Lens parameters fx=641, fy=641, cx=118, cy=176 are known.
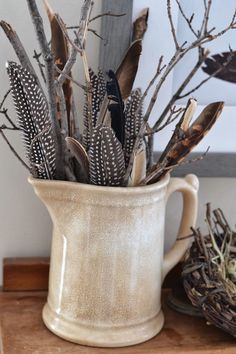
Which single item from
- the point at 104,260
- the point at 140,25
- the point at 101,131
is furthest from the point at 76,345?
the point at 140,25

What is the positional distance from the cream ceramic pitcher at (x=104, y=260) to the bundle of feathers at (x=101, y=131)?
15mm

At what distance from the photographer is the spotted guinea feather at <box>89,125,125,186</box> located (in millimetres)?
482

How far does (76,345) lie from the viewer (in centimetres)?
54

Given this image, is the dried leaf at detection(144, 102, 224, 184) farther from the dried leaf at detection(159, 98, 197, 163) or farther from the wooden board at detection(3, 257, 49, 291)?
the wooden board at detection(3, 257, 49, 291)

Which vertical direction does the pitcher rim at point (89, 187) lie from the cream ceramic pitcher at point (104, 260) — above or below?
above

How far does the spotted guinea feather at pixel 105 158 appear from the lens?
48 centimetres

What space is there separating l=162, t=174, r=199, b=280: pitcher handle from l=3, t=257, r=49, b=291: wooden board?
12 cm

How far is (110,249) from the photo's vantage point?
522 millimetres

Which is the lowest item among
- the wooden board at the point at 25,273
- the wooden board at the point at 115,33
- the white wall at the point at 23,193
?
the wooden board at the point at 25,273

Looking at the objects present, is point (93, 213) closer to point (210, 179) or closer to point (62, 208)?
point (62, 208)

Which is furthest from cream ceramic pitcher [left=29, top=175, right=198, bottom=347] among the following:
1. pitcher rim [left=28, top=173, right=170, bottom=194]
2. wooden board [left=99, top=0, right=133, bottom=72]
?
wooden board [left=99, top=0, right=133, bottom=72]

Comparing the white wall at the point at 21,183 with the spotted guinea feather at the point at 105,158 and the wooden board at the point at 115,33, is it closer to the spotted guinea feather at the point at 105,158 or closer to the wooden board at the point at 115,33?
the wooden board at the point at 115,33

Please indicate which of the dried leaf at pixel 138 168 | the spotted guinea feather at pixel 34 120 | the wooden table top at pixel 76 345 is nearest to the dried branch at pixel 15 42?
the spotted guinea feather at pixel 34 120

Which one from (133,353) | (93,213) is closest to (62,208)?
(93,213)
